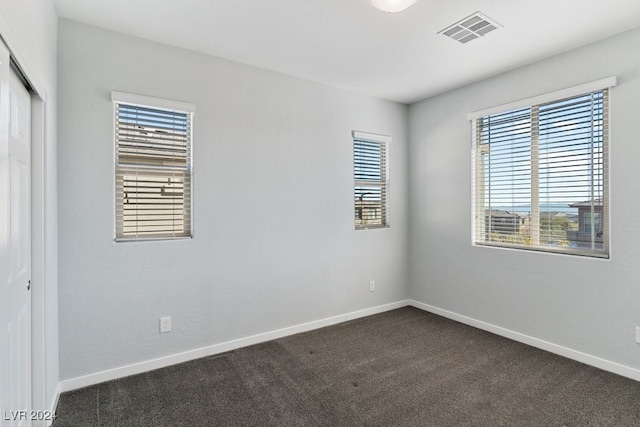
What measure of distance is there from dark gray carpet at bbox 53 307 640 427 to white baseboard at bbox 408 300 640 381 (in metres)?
0.07

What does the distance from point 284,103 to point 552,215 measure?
112 inches

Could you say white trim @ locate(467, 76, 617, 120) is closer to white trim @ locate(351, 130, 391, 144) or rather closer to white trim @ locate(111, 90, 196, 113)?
white trim @ locate(351, 130, 391, 144)

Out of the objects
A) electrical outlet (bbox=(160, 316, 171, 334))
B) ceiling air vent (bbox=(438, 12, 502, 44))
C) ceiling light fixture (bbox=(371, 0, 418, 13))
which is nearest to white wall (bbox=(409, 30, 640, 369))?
ceiling air vent (bbox=(438, 12, 502, 44))

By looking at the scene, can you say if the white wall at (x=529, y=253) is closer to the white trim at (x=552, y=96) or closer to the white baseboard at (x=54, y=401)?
the white trim at (x=552, y=96)

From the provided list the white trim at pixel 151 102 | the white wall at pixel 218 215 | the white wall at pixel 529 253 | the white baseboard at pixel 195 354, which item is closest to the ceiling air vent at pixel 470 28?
the white wall at pixel 529 253

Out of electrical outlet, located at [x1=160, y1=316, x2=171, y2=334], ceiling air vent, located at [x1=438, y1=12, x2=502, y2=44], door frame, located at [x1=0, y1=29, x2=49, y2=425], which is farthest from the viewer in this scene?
electrical outlet, located at [x1=160, y1=316, x2=171, y2=334]

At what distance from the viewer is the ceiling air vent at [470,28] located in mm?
2451

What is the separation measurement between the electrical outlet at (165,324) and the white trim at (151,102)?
Answer: 179cm

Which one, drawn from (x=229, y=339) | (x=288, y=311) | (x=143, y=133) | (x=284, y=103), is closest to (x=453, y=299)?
(x=288, y=311)

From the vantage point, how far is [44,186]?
203 cm

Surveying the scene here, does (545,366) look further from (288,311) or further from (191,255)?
(191,255)

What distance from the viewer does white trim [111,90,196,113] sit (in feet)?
8.54

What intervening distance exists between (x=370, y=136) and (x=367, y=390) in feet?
9.28

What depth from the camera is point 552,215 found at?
3150 mm
